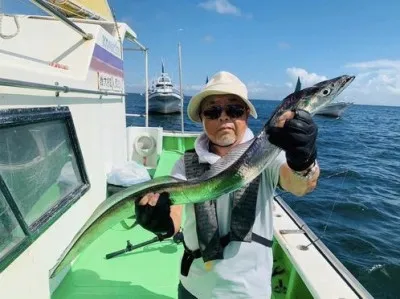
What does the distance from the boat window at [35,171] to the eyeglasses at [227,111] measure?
1604 mm

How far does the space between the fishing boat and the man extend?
1.39 ft

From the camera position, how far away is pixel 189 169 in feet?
7.89

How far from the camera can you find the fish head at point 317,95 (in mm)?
1829

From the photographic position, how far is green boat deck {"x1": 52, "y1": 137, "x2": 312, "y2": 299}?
11.6ft

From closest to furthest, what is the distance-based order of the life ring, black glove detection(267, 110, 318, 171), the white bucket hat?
black glove detection(267, 110, 318, 171) → the white bucket hat → the life ring

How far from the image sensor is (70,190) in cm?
393

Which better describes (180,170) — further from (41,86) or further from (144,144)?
(144,144)

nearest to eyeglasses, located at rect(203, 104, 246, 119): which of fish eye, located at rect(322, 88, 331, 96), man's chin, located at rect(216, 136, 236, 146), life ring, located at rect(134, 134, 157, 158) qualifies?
man's chin, located at rect(216, 136, 236, 146)

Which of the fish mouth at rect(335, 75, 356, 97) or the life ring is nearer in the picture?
the fish mouth at rect(335, 75, 356, 97)

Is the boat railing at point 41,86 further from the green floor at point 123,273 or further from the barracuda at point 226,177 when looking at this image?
the green floor at point 123,273

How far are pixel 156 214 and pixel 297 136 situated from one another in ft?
3.31

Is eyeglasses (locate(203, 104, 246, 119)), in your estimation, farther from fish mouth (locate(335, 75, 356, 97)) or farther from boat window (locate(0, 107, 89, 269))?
boat window (locate(0, 107, 89, 269))

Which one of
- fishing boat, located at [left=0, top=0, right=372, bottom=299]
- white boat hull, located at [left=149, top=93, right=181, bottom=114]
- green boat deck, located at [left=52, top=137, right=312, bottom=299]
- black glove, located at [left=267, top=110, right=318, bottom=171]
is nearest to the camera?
black glove, located at [left=267, top=110, right=318, bottom=171]

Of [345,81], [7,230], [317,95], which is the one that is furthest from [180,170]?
[7,230]
